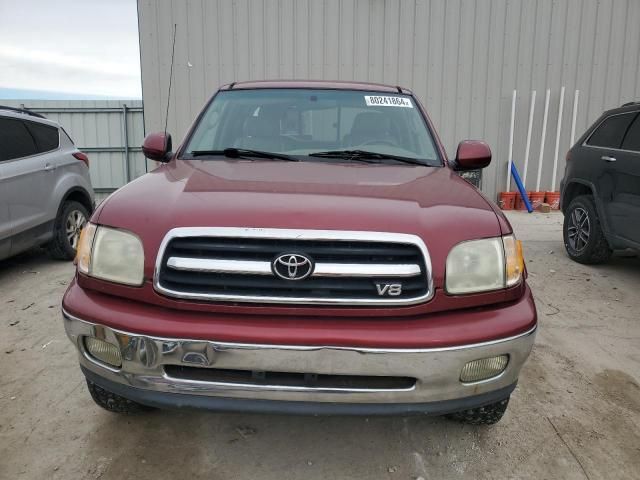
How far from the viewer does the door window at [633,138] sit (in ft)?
15.0

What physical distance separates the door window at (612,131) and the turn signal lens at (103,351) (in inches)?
196

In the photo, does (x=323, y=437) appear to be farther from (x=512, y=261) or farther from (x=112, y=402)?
(x=512, y=261)

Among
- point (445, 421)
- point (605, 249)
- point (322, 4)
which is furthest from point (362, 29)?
point (445, 421)

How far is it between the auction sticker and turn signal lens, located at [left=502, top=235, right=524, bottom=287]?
148cm

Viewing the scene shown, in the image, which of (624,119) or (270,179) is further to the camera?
(624,119)

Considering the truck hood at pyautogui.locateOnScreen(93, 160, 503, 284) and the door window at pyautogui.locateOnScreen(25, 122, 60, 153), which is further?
the door window at pyautogui.locateOnScreen(25, 122, 60, 153)

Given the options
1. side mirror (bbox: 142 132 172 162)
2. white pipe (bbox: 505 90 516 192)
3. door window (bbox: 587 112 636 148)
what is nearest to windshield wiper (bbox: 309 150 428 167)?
side mirror (bbox: 142 132 172 162)

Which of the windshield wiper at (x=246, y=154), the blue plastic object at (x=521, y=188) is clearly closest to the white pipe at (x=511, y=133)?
the blue plastic object at (x=521, y=188)

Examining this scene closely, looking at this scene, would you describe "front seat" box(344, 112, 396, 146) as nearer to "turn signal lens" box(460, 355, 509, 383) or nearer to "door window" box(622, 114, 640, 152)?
"turn signal lens" box(460, 355, 509, 383)

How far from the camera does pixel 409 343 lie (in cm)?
167

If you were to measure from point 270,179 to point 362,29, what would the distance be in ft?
24.8

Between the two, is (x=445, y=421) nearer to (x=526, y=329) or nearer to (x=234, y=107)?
(x=526, y=329)

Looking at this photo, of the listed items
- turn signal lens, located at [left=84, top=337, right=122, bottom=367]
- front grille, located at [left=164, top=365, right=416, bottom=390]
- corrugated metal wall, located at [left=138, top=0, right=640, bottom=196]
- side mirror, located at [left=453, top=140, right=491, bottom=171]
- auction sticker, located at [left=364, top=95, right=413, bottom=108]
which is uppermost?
corrugated metal wall, located at [left=138, top=0, right=640, bottom=196]

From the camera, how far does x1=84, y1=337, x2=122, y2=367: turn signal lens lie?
179cm
